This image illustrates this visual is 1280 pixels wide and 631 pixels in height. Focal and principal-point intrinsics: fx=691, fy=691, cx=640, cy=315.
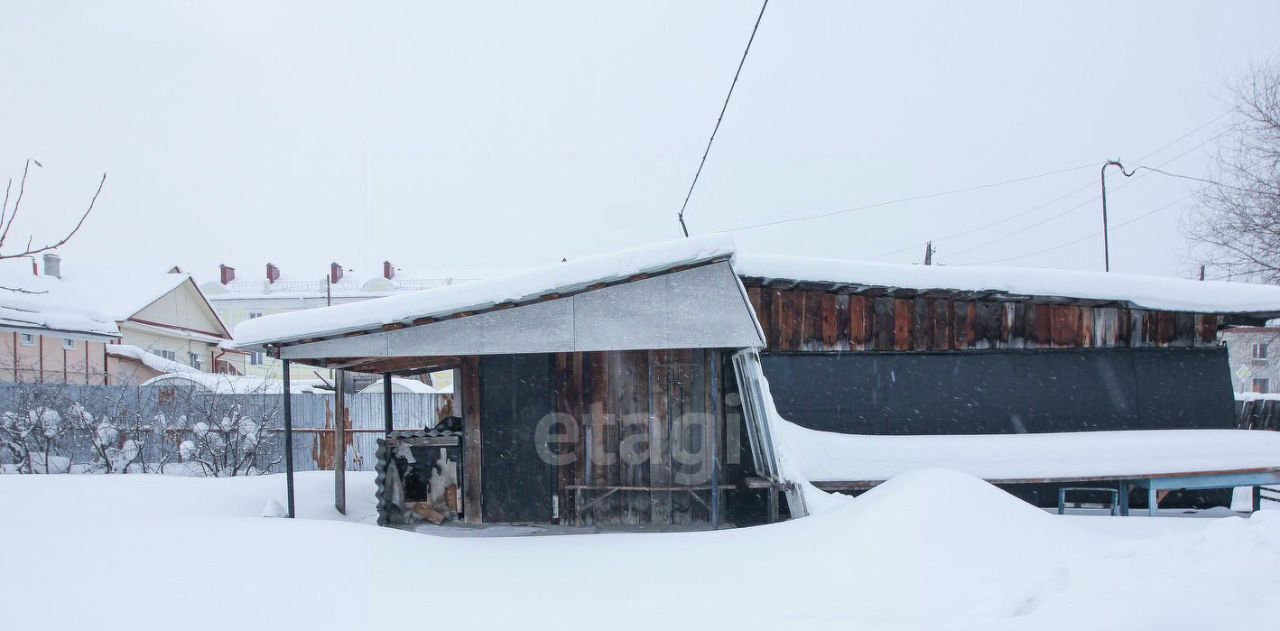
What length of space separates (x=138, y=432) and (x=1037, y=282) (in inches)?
587

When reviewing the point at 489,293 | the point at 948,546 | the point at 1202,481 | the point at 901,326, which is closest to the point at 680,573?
the point at 948,546

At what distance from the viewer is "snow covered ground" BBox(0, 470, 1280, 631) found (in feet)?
12.1

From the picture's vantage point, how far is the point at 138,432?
1245 cm

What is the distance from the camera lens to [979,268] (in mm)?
9141

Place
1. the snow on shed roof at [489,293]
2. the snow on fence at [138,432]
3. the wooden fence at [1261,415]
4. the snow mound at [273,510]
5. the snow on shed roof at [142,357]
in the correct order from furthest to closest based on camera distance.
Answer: the snow on shed roof at [142,357] → the wooden fence at [1261,415] → the snow on fence at [138,432] → the snow mound at [273,510] → the snow on shed roof at [489,293]

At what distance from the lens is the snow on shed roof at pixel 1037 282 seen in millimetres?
9000

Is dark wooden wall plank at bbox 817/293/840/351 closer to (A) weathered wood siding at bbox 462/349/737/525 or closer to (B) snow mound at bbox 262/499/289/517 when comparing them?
(A) weathered wood siding at bbox 462/349/737/525

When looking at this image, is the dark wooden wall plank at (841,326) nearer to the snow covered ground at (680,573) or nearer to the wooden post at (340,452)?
the snow covered ground at (680,573)

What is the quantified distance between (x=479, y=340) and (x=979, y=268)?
6569 mm

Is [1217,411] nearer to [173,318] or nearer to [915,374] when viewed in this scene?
[915,374]

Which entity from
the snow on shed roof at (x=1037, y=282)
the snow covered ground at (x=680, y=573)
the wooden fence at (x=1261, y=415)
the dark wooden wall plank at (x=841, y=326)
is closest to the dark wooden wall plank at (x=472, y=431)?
the snow covered ground at (x=680, y=573)

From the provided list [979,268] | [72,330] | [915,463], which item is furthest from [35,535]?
[72,330]

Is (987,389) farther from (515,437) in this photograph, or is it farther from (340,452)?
(340,452)

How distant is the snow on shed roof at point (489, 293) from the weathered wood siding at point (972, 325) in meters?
3.33
